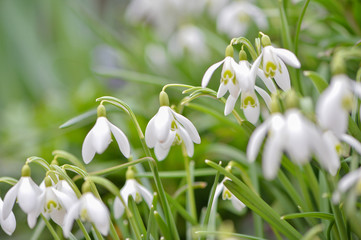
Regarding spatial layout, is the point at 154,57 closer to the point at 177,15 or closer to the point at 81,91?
the point at 177,15

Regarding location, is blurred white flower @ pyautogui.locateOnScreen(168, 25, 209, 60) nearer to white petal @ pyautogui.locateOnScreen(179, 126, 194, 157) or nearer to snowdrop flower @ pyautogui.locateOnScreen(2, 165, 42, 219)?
white petal @ pyautogui.locateOnScreen(179, 126, 194, 157)

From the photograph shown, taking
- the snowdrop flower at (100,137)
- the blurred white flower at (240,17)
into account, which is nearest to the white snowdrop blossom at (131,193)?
the snowdrop flower at (100,137)

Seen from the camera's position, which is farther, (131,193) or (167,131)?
(131,193)

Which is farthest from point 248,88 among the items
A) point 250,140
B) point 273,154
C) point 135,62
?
point 135,62

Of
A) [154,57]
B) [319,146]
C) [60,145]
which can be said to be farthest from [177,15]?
[319,146]

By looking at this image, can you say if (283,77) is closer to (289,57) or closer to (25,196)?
(289,57)

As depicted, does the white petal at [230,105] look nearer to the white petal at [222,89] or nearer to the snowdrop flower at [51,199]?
the white petal at [222,89]

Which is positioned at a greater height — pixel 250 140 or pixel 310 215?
pixel 250 140
